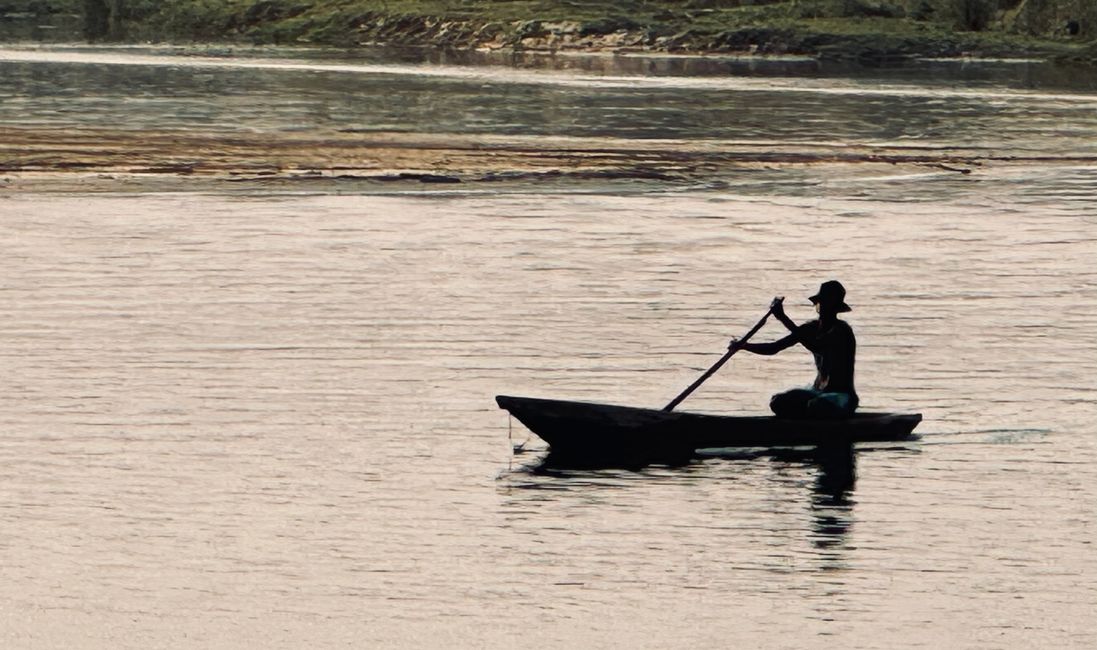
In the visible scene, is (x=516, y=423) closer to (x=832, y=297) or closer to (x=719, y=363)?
(x=719, y=363)

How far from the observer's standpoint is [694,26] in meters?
125

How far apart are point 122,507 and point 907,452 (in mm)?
8754

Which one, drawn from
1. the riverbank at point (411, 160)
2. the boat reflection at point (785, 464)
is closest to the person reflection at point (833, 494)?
the boat reflection at point (785, 464)

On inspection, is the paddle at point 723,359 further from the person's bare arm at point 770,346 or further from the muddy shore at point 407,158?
the muddy shore at point 407,158

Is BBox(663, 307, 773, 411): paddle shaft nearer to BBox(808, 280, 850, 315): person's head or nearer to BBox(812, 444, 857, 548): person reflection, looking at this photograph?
BBox(808, 280, 850, 315): person's head

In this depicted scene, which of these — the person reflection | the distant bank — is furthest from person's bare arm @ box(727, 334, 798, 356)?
the distant bank

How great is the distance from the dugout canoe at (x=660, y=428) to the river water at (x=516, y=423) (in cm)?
32

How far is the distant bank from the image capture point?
12244cm

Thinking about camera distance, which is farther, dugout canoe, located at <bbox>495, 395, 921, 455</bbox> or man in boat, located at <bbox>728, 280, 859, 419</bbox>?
man in boat, located at <bbox>728, 280, 859, 419</bbox>

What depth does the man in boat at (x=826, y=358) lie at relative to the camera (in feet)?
80.1

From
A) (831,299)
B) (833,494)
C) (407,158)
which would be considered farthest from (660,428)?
(407,158)

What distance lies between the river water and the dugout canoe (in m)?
0.32

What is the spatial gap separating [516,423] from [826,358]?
441 centimetres

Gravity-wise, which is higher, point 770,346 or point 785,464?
point 770,346
